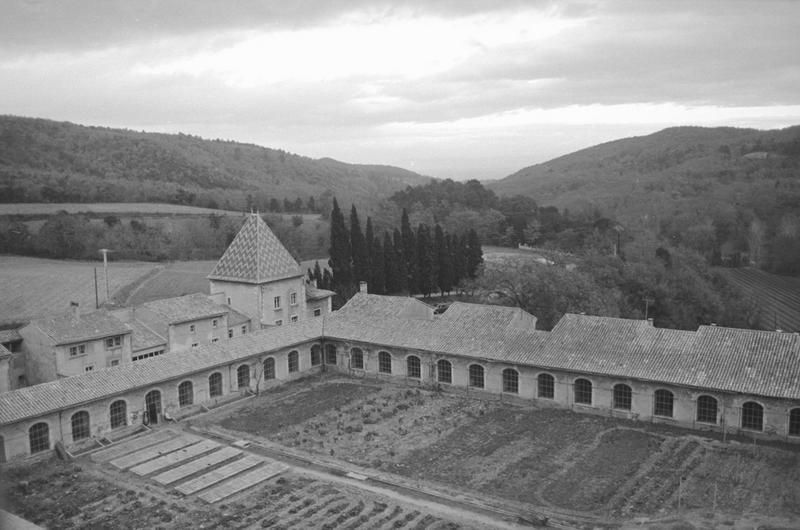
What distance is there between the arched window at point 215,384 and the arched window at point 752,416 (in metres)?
23.1

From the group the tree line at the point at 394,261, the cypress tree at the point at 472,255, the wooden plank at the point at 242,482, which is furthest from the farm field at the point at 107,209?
the cypress tree at the point at 472,255

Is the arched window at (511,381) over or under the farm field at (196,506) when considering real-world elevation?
over

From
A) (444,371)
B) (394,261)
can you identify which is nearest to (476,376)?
(444,371)

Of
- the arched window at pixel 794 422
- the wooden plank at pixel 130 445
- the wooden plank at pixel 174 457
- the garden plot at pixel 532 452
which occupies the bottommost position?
the garden plot at pixel 532 452

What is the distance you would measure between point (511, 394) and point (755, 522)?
1318 cm

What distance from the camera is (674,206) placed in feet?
291

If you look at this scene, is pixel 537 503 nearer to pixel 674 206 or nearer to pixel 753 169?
pixel 674 206

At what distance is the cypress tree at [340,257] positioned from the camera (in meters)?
52.6

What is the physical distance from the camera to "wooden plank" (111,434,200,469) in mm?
24602

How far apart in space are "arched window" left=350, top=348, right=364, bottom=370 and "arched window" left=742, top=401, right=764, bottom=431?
60.7ft

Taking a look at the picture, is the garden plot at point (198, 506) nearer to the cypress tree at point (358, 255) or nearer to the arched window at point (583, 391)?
the arched window at point (583, 391)

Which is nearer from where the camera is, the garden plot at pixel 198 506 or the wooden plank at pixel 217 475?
the garden plot at pixel 198 506

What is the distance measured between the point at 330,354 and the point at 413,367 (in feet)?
18.4

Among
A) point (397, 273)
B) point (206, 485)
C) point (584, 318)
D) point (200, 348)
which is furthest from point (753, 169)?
point (206, 485)
